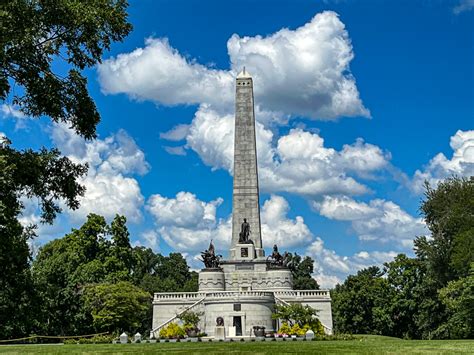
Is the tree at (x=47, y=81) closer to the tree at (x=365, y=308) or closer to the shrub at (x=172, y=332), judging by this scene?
the shrub at (x=172, y=332)

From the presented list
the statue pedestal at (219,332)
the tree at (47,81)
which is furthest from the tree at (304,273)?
the tree at (47,81)

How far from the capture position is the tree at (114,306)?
45.8 m

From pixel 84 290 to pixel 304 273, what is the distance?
46.0 meters

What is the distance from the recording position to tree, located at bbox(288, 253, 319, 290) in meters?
83.9

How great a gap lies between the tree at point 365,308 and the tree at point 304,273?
66.4 feet

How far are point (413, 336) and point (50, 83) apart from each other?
53871 millimetres

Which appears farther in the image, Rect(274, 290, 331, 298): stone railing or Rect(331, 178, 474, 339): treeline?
Rect(274, 290, 331, 298): stone railing

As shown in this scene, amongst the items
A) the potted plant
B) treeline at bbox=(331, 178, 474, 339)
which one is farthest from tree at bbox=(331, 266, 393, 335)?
the potted plant

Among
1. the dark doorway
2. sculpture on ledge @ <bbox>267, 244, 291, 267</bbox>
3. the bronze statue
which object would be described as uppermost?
the bronze statue

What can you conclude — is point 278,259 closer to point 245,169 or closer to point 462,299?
point 245,169

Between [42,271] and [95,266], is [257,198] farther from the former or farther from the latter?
[42,271]

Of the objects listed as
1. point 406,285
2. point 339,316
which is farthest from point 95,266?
point 406,285

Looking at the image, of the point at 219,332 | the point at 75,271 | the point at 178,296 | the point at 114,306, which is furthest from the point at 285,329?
the point at 75,271

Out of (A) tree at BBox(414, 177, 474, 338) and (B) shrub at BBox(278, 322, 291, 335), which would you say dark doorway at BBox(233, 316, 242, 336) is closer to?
(B) shrub at BBox(278, 322, 291, 335)
